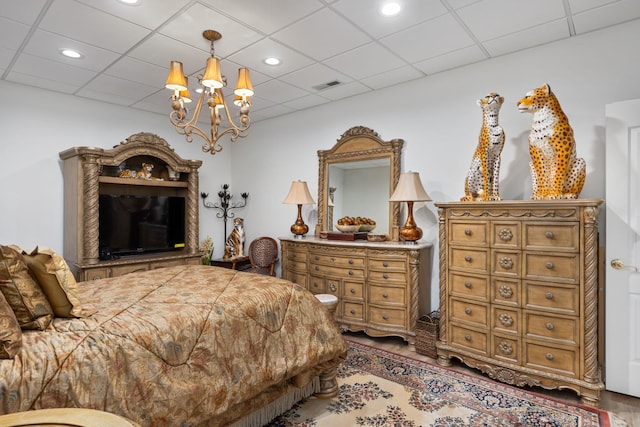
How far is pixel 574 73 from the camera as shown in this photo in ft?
9.33

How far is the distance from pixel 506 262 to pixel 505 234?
218 mm

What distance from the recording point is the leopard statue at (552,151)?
2.52 metres

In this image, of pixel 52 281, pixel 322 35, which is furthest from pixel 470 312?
pixel 52 281

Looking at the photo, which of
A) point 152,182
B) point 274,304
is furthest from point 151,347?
point 152,182

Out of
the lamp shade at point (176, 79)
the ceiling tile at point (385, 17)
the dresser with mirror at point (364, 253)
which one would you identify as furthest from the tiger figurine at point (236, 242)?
the ceiling tile at point (385, 17)

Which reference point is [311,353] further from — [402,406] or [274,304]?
[402,406]

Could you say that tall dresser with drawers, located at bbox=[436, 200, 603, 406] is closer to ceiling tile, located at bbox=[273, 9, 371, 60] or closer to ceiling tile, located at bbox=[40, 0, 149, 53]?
ceiling tile, located at bbox=[273, 9, 371, 60]

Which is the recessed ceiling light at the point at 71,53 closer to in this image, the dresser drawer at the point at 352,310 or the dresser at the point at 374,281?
the dresser at the point at 374,281

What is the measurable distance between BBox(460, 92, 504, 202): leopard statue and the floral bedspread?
174cm

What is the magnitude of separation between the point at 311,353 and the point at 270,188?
11.2ft

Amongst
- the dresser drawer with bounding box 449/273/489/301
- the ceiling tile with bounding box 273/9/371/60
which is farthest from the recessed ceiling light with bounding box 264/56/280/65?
the dresser drawer with bounding box 449/273/489/301

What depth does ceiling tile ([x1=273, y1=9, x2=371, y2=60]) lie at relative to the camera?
Result: 257cm

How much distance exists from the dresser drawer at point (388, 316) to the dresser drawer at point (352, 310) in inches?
4.2

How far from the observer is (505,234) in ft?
8.80
